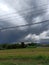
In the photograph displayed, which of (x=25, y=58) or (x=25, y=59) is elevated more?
(x=25, y=58)

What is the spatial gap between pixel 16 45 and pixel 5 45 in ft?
16.1

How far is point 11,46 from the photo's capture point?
10219 centimetres

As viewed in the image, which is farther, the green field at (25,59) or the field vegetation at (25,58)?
the field vegetation at (25,58)

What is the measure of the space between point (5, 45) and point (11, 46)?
115 inches

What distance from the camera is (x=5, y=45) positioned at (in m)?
104

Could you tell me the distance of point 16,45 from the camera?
334ft

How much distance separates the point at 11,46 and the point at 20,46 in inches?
200

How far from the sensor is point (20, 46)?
98.7m

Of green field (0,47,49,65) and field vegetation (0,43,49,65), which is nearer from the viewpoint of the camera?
green field (0,47,49,65)

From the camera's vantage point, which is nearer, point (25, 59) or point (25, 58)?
point (25, 59)
